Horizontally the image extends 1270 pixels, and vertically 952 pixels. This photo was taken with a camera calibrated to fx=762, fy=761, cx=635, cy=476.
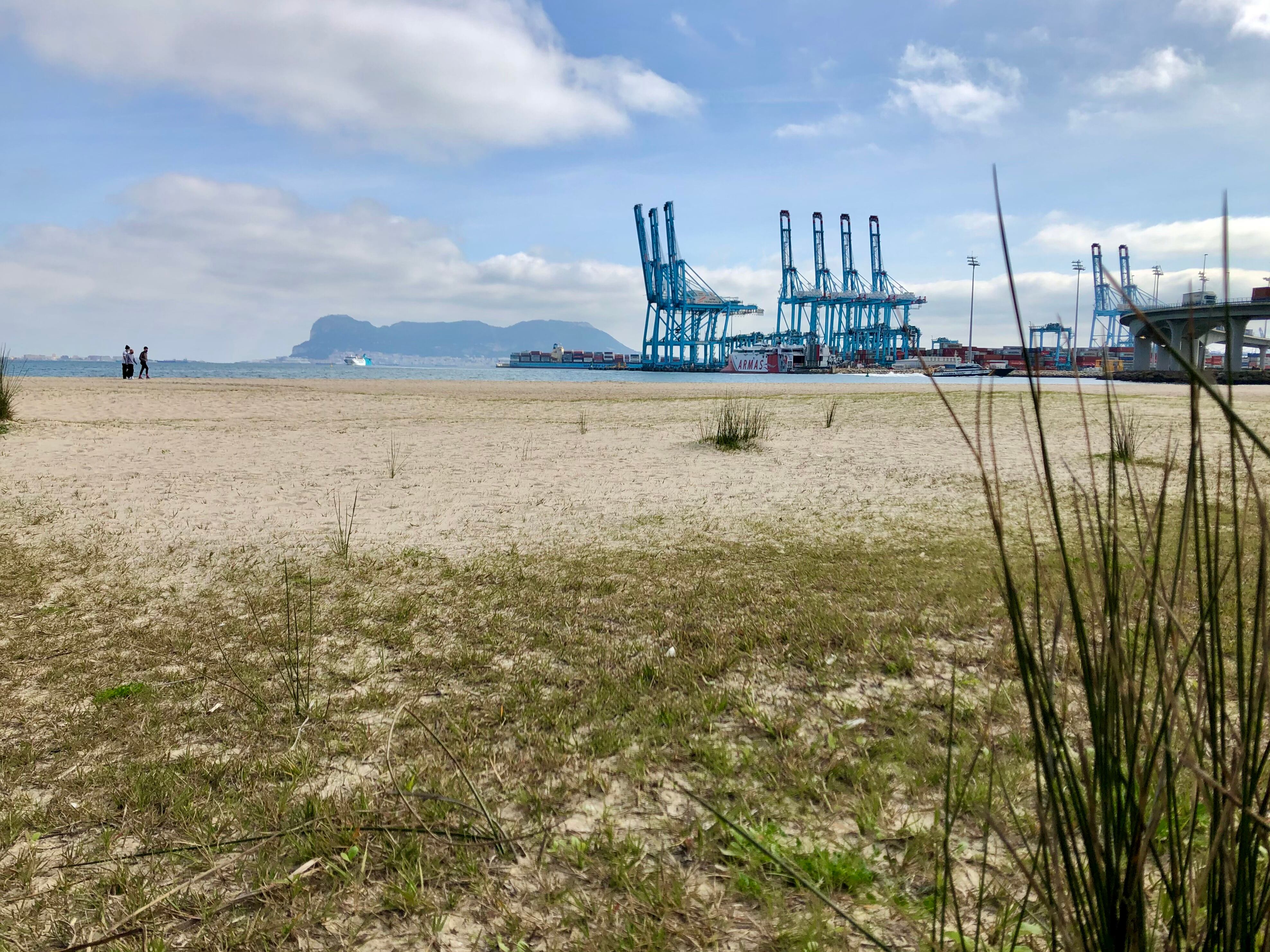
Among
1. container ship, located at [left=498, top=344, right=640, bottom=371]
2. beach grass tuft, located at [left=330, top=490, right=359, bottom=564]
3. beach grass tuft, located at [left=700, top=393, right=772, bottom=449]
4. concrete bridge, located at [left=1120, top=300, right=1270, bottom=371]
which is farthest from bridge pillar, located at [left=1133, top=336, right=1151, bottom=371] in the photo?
container ship, located at [left=498, top=344, right=640, bottom=371]

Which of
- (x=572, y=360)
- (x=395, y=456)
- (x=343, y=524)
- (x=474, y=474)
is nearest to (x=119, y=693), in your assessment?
(x=343, y=524)

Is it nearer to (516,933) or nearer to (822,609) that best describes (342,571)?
(822,609)

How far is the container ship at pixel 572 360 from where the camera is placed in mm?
117938

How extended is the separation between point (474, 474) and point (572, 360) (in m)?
124

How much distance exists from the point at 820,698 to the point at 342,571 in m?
2.77

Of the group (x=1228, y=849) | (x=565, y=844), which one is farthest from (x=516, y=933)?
(x=1228, y=849)

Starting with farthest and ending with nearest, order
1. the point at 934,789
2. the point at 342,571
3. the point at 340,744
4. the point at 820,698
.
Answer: the point at 342,571
the point at 820,698
the point at 340,744
the point at 934,789

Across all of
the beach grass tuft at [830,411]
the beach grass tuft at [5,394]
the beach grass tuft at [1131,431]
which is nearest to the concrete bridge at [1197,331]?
the beach grass tuft at [1131,431]

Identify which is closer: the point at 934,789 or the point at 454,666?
the point at 934,789

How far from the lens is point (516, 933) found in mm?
1567

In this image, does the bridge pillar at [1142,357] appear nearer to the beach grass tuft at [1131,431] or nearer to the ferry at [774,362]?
the ferry at [774,362]

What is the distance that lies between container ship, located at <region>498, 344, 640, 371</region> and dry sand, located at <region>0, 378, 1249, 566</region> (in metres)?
102

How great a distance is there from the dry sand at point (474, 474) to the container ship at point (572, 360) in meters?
102

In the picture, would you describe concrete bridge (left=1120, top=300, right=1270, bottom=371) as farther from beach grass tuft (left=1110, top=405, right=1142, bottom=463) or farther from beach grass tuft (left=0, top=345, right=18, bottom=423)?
beach grass tuft (left=0, top=345, right=18, bottom=423)
